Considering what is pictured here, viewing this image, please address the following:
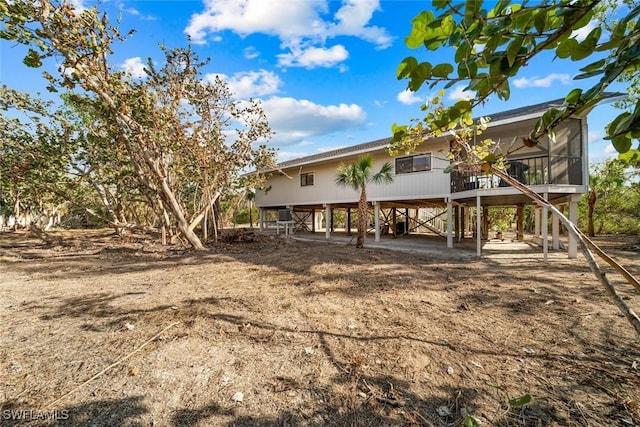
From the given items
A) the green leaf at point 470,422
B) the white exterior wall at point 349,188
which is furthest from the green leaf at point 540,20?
the white exterior wall at point 349,188

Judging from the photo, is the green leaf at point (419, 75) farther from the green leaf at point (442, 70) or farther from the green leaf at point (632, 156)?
the green leaf at point (632, 156)

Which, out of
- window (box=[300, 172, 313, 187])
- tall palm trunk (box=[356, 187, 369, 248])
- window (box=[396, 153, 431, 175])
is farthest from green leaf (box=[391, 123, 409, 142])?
window (box=[300, 172, 313, 187])

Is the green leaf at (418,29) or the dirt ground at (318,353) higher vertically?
the green leaf at (418,29)

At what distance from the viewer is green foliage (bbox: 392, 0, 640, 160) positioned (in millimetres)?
839

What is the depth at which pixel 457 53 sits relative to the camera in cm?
98

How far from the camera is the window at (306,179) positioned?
16.2 metres

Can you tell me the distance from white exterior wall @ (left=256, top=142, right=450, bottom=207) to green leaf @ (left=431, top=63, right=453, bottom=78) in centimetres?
807

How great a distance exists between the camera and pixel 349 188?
13898mm

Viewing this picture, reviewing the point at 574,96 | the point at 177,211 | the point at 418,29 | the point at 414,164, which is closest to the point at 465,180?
the point at 414,164

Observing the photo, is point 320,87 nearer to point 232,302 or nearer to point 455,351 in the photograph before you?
point 232,302

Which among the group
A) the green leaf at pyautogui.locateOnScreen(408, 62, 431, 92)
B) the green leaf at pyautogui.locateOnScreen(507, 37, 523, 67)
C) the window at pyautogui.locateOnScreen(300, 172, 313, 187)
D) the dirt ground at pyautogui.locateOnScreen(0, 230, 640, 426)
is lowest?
the dirt ground at pyautogui.locateOnScreen(0, 230, 640, 426)

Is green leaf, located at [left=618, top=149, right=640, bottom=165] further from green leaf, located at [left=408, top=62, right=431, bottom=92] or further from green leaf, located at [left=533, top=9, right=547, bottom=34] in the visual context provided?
green leaf, located at [left=408, top=62, right=431, bottom=92]

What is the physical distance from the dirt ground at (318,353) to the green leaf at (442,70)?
7.22 feet

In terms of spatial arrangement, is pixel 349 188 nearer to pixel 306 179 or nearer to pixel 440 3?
pixel 306 179
